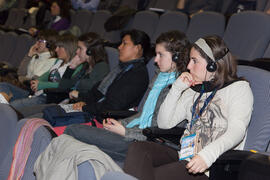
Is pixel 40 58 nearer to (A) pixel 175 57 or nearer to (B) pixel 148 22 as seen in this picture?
(B) pixel 148 22

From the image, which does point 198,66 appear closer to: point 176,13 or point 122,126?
point 122,126

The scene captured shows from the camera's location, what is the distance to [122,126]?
7.94 ft

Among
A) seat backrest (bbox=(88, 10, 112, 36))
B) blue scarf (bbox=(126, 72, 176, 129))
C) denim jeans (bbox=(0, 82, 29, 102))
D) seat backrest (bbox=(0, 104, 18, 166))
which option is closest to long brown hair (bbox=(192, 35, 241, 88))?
blue scarf (bbox=(126, 72, 176, 129))

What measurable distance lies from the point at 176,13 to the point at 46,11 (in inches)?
123

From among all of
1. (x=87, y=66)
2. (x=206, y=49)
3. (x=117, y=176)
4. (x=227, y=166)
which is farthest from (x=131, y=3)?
(x=117, y=176)

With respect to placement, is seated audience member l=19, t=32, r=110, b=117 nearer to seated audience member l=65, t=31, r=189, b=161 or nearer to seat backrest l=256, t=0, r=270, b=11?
seated audience member l=65, t=31, r=189, b=161

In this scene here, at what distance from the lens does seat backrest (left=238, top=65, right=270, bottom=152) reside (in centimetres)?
187

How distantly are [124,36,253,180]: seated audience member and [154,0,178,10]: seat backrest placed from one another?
3.26 metres

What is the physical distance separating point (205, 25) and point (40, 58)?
1873 mm

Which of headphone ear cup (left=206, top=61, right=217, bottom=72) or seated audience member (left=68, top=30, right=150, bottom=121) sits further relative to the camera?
seated audience member (left=68, top=30, right=150, bottom=121)

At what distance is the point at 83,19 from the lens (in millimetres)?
5910

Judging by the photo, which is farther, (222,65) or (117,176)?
(222,65)

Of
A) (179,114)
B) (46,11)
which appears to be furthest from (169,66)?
(46,11)

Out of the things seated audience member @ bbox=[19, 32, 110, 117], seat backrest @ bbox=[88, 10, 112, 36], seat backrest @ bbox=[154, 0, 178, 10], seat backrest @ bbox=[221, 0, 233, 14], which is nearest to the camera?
seated audience member @ bbox=[19, 32, 110, 117]
